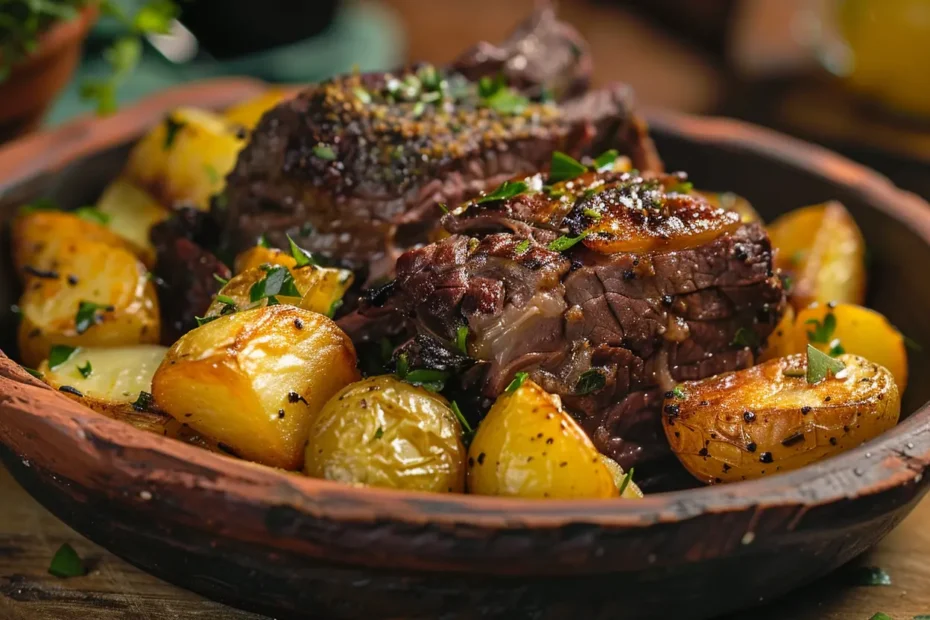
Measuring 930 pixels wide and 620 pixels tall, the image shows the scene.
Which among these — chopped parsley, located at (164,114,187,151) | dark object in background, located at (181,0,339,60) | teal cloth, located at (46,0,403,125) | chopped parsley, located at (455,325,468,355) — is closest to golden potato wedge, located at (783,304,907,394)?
chopped parsley, located at (455,325,468,355)

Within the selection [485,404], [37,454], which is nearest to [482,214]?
[485,404]

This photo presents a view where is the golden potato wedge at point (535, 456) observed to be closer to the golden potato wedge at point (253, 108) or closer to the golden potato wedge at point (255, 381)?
the golden potato wedge at point (255, 381)

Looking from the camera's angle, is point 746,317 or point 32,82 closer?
point 746,317

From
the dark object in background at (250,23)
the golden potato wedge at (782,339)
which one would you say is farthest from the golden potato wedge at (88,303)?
the dark object in background at (250,23)

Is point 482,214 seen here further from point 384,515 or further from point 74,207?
point 74,207

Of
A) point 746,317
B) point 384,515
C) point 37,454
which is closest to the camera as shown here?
point 384,515

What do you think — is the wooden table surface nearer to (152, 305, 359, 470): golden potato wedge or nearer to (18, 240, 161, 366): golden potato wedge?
(152, 305, 359, 470): golden potato wedge

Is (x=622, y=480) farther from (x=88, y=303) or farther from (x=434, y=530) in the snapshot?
(x=88, y=303)
